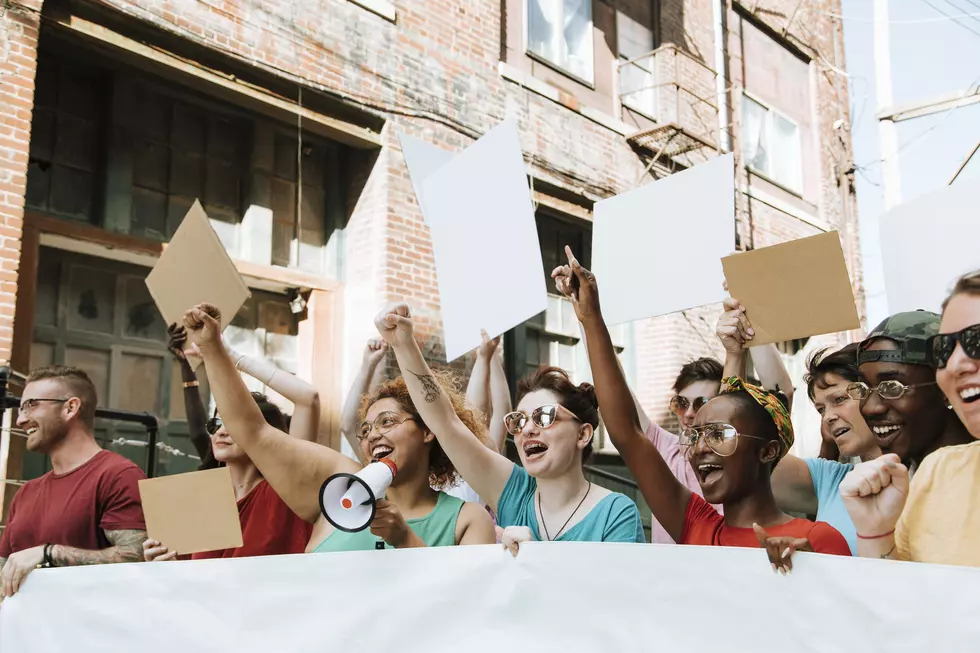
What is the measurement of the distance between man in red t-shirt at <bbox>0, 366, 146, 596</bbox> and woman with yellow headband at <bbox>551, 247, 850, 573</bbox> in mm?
1667

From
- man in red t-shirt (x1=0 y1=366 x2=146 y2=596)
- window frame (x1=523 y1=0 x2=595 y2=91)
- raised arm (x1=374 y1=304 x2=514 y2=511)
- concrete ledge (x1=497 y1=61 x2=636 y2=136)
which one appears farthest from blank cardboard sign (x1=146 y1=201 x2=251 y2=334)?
window frame (x1=523 y1=0 x2=595 y2=91)

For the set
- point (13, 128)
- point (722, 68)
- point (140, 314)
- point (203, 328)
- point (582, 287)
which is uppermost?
point (722, 68)

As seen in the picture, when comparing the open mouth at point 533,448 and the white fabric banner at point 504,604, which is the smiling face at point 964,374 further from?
the open mouth at point 533,448

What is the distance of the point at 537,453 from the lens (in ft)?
8.39

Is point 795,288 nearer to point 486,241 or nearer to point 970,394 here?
point 970,394

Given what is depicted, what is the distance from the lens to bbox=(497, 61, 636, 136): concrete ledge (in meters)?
7.74

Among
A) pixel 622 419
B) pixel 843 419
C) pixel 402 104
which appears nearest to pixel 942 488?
pixel 622 419

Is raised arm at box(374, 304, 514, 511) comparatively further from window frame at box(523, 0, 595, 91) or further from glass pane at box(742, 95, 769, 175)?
glass pane at box(742, 95, 769, 175)

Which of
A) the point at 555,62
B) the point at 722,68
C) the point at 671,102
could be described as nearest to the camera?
the point at 555,62

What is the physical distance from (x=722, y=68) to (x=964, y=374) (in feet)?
31.1

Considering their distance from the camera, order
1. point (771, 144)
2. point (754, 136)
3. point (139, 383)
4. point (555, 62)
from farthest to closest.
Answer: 1. point (771, 144)
2. point (754, 136)
3. point (555, 62)
4. point (139, 383)

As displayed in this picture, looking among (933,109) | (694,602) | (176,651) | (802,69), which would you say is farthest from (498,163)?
(802,69)

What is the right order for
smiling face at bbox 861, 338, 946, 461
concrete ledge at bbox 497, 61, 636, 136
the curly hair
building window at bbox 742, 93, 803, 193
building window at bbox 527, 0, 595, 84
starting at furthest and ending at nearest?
building window at bbox 742, 93, 803, 193, building window at bbox 527, 0, 595, 84, concrete ledge at bbox 497, 61, 636, 136, the curly hair, smiling face at bbox 861, 338, 946, 461

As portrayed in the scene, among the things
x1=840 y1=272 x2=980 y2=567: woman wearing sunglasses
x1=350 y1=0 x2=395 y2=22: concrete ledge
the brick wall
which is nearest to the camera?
x1=840 y1=272 x2=980 y2=567: woman wearing sunglasses
